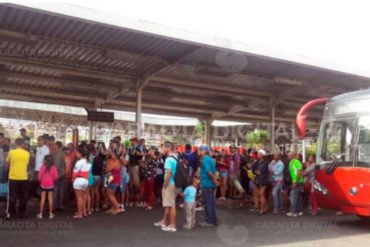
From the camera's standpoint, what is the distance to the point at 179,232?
25.2 feet

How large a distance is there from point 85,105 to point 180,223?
42.2ft

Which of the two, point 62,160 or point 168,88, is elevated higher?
point 168,88

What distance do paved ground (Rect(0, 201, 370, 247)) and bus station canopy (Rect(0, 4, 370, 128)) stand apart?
4156 mm

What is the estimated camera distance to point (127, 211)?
10.3 meters

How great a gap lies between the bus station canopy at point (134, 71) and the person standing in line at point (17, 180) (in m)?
3.06

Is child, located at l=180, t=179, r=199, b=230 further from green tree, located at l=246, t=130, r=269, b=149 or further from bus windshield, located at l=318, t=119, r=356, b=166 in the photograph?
green tree, located at l=246, t=130, r=269, b=149

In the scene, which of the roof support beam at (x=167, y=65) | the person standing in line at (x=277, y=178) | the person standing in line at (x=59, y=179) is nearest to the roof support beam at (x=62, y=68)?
the roof support beam at (x=167, y=65)

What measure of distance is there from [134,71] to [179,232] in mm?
7949

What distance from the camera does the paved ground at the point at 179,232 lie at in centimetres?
679

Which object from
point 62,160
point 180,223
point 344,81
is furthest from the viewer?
point 344,81

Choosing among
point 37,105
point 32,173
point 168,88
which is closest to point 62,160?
point 32,173

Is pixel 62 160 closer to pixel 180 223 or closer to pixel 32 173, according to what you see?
pixel 32 173

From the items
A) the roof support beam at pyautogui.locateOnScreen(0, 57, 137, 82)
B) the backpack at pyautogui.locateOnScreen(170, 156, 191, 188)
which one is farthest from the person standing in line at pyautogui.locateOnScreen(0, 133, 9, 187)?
the backpack at pyautogui.locateOnScreen(170, 156, 191, 188)

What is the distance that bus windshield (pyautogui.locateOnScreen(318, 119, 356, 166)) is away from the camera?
8.61 m
